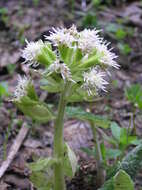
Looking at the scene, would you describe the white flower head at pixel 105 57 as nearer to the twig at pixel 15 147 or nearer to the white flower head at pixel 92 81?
the white flower head at pixel 92 81

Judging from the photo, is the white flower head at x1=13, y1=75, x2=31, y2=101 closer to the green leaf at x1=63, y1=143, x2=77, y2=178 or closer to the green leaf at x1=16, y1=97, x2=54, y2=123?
the green leaf at x1=16, y1=97, x2=54, y2=123

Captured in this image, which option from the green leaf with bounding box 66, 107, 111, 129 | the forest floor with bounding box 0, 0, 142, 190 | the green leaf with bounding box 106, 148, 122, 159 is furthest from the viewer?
the forest floor with bounding box 0, 0, 142, 190

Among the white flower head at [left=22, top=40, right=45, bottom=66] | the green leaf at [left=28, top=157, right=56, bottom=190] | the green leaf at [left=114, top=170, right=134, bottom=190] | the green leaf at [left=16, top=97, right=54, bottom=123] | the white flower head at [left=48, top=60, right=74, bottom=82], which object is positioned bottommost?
the green leaf at [left=114, top=170, right=134, bottom=190]

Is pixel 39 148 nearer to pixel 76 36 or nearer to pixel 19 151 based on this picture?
pixel 19 151

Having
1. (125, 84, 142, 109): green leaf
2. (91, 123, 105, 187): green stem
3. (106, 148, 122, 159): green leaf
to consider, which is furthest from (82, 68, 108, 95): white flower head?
(125, 84, 142, 109): green leaf

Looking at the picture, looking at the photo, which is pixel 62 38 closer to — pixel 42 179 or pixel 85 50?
pixel 85 50

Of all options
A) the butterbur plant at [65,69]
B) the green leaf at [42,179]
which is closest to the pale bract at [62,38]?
the butterbur plant at [65,69]

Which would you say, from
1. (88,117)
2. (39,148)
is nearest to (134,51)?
(39,148)

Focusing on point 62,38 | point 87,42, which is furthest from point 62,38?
point 87,42
